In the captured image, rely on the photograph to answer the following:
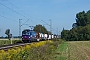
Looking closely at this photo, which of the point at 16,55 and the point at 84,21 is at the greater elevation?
the point at 84,21

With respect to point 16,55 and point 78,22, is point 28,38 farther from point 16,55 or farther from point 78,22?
point 78,22

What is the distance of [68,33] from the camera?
147 meters

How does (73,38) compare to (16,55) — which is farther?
(73,38)

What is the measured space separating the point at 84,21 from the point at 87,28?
1368 inches

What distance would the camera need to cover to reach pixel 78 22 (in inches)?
6934

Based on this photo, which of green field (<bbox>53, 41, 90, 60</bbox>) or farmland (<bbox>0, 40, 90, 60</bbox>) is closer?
farmland (<bbox>0, 40, 90, 60</bbox>)

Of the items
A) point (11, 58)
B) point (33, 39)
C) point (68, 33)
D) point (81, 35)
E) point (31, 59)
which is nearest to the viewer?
point (11, 58)

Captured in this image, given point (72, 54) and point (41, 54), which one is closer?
point (41, 54)

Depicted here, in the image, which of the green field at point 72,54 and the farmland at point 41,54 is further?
the green field at point 72,54

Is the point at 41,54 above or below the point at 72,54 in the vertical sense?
above

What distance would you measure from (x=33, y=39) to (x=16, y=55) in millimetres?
50406

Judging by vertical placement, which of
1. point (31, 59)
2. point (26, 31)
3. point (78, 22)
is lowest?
point (31, 59)

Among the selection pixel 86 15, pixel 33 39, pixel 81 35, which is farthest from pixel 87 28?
pixel 33 39

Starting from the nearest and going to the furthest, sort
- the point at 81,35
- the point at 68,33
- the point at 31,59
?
the point at 31,59, the point at 81,35, the point at 68,33
